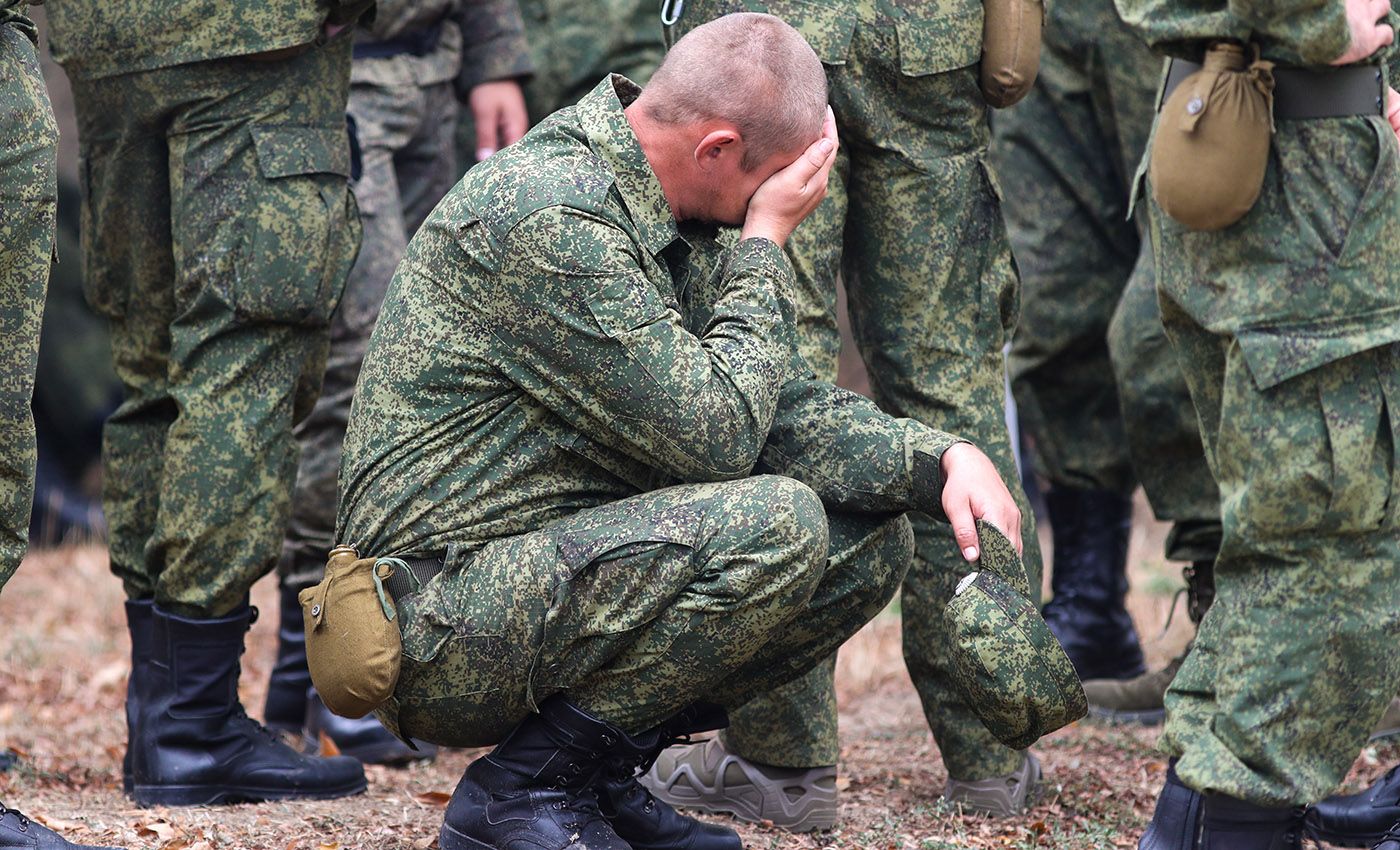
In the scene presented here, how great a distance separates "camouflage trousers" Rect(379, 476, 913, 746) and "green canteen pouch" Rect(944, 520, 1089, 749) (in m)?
0.25

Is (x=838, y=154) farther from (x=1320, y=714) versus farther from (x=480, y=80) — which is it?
(x=480, y=80)

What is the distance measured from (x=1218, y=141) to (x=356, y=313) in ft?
7.46

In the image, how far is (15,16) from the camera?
8.87ft

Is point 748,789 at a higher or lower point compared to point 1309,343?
lower

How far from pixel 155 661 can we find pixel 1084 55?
2.67 m

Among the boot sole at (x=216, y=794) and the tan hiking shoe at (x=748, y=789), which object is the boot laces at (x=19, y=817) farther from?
the tan hiking shoe at (x=748, y=789)

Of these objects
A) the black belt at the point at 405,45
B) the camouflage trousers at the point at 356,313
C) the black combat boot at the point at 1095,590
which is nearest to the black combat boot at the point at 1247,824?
the black combat boot at the point at 1095,590

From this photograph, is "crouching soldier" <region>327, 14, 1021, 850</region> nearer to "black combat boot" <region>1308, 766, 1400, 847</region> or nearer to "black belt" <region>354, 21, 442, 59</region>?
"black combat boot" <region>1308, 766, 1400, 847</region>

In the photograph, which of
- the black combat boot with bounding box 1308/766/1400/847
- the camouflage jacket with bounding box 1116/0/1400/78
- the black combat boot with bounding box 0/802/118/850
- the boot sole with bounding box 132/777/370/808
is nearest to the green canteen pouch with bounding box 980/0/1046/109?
the camouflage jacket with bounding box 1116/0/1400/78

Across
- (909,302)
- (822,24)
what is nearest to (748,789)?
(909,302)

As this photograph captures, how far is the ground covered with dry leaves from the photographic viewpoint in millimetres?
3039

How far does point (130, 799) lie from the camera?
132 inches

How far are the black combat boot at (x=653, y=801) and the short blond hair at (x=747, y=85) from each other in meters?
0.94

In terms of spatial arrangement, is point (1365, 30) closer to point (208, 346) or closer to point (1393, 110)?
point (1393, 110)
